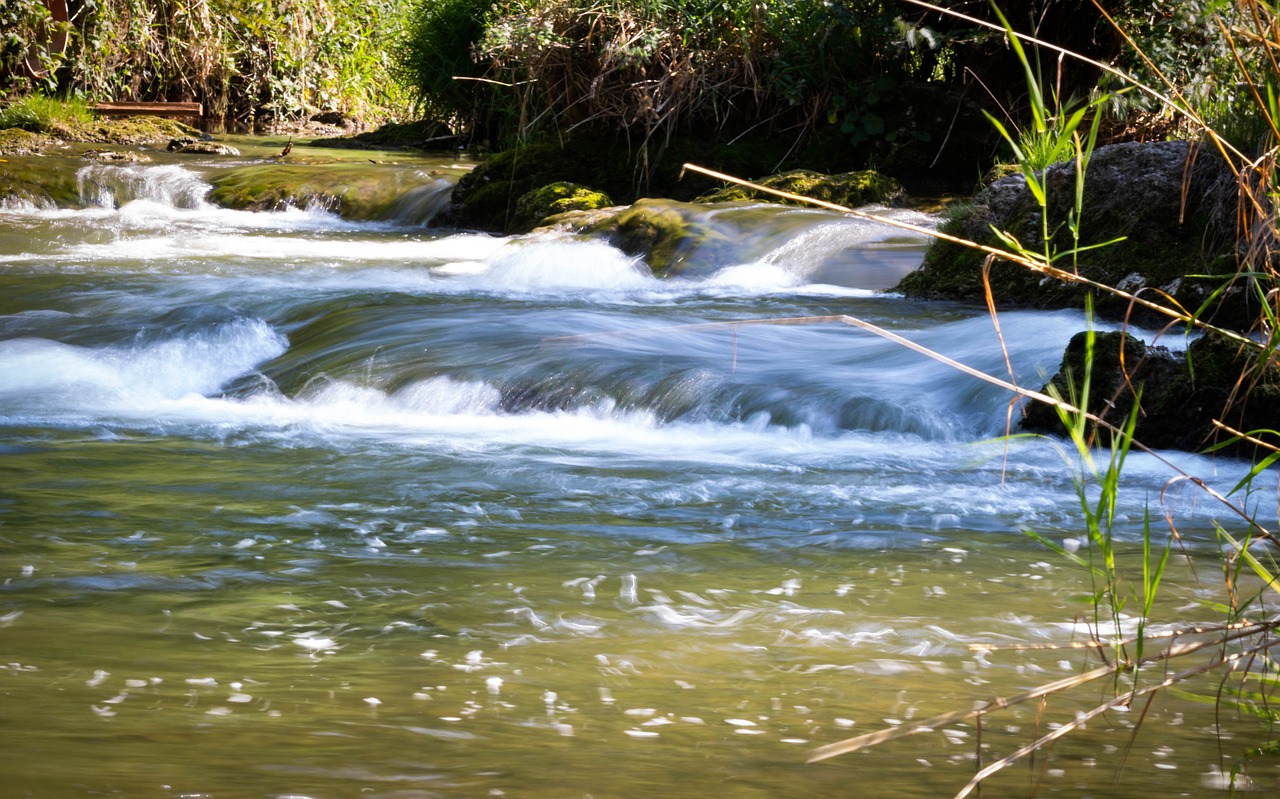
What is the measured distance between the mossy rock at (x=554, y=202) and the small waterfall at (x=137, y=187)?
11.3 ft

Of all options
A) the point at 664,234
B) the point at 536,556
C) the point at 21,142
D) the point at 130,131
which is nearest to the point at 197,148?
the point at 130,131

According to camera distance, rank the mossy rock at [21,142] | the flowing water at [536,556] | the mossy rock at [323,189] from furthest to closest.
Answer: the mossy rock at [21,142], the mossy rock at [323,189], the flowing water at [536,556]

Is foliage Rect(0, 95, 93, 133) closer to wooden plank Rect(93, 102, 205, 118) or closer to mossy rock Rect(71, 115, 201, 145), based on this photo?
mossy rock Rect(71, 115, 201, 145)

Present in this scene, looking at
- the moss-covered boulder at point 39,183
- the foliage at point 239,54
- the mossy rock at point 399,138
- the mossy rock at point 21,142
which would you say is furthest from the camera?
the mossy rock at point 399,138

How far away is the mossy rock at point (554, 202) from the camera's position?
10.3 meters

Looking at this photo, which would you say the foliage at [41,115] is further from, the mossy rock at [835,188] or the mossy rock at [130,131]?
the mossy rock at [835,188]

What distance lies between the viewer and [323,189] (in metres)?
12.3

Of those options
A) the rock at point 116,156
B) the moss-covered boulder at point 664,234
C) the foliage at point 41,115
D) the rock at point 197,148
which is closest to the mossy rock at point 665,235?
the moss-covered boulder at point 664,234

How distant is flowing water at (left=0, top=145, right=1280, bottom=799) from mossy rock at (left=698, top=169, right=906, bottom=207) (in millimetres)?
2665

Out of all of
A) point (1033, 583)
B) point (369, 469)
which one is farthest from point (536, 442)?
point (1033, 583)

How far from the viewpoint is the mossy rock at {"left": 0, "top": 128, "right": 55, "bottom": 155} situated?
13.7 metres

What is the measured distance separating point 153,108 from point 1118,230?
1372 cm

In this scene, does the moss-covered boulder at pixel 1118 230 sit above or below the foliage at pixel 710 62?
below

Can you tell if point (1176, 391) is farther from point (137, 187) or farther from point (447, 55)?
point (447, 55)
